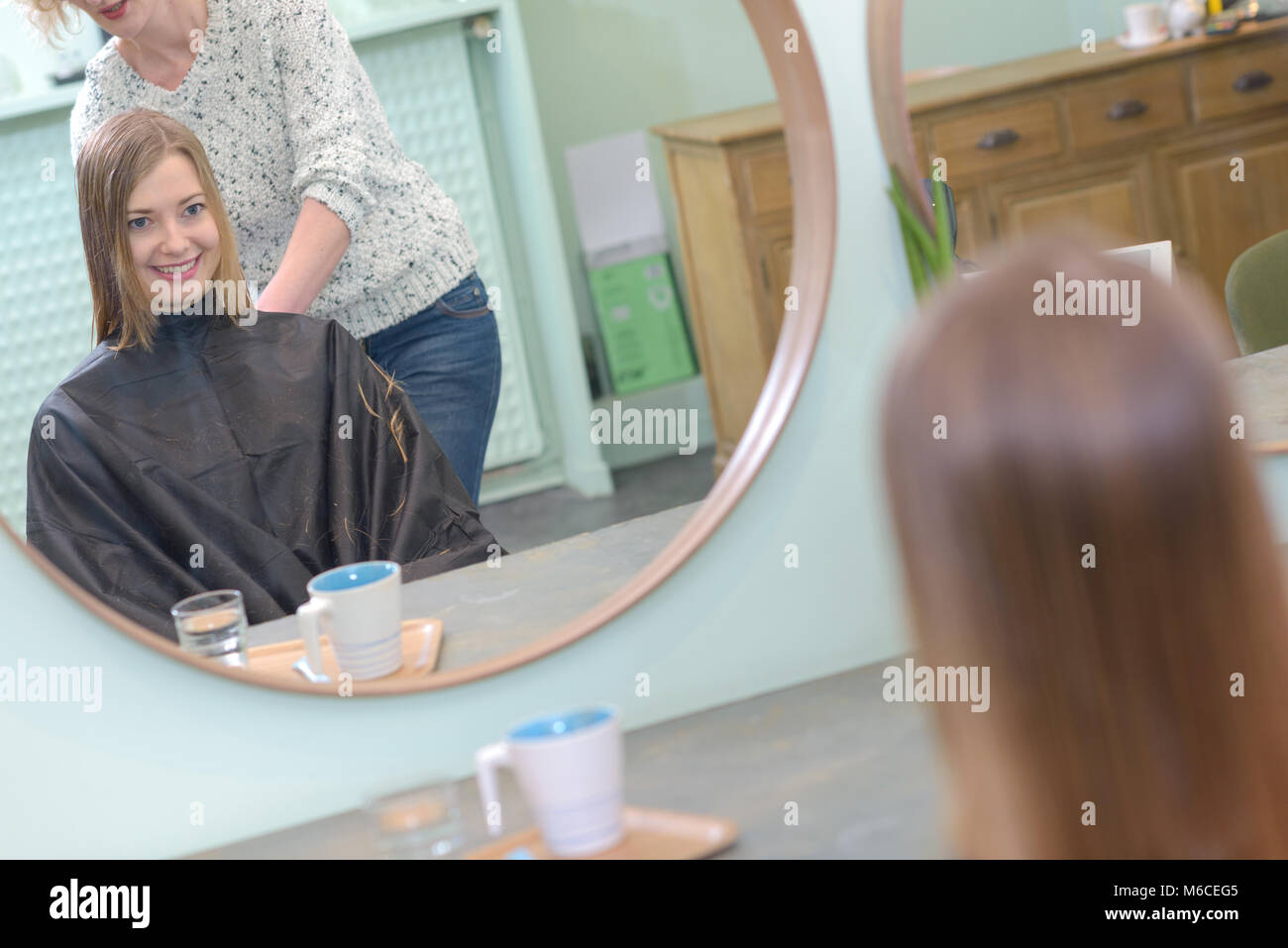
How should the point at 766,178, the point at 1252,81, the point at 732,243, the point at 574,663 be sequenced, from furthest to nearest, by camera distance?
the point at 732,243, the point at 766,178, the point at 1252,81, the point at 574,663

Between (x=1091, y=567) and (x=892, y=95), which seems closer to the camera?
(x=1091, y=567)

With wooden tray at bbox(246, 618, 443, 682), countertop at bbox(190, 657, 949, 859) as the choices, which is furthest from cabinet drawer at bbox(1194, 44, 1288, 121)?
wooden tray at bbox(246, 618, 443, 682)

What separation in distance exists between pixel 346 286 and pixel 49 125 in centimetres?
168

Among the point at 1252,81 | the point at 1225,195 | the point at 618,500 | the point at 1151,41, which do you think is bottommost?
the point at 618,500

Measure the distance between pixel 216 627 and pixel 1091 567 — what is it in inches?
26.7

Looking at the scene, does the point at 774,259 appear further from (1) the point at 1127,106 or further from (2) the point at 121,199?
(2) the point at 121,199

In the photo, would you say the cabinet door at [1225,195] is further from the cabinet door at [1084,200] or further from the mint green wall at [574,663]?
the mint green wall at [574,663]

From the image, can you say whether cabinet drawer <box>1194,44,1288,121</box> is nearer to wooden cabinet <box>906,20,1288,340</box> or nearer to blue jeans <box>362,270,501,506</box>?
wooden cabinet <box>906,20,1288,340</box>

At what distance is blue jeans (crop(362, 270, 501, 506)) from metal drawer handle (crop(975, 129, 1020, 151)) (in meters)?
1.35

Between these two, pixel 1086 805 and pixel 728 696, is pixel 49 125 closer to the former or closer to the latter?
pixel 728 696

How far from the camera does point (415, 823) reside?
791 millimetres

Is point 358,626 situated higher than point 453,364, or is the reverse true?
point 453,364

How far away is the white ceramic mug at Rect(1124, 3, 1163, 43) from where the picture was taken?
8.25 feet

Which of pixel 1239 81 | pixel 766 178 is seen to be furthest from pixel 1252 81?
pixel 766 178
